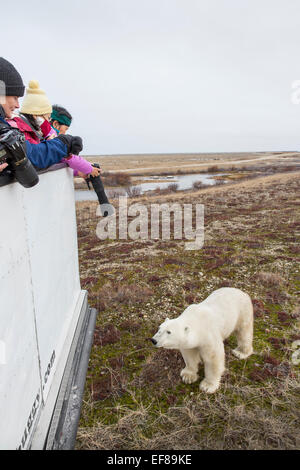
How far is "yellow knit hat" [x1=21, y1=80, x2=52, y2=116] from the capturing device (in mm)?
3053

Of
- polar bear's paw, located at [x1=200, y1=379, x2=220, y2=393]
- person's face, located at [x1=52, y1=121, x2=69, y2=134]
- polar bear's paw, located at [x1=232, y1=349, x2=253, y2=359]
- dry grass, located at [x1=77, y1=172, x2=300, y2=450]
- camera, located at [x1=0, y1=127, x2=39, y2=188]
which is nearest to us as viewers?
camera, located at [x1=0, y1=127, x2=39, y2=188]

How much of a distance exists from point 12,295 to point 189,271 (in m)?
5.60

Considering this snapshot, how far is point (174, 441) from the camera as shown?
2676 millimetres

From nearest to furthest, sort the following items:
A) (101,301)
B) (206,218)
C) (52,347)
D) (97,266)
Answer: (52,347) < (101,301) < (97,266) < (206,218)

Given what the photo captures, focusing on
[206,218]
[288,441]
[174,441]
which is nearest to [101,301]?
[174,441]

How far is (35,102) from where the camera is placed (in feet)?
10.1

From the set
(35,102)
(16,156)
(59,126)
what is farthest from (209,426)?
(59,126)

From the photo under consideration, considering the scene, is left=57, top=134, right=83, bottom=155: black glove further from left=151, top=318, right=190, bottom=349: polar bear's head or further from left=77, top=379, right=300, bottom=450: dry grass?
left=77, top=379, right=300, bottom=450: dry grass

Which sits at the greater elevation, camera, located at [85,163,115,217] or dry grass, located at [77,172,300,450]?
camera, located at [85,163,115,217]

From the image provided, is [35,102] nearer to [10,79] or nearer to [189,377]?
[10,79]

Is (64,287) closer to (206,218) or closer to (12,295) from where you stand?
(12,295)
